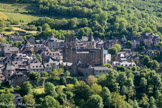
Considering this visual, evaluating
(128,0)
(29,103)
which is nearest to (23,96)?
(29,103)

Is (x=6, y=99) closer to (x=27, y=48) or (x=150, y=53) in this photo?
(x=27, y=48)

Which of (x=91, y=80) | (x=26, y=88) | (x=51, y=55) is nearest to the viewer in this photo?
(x=26, y=88)

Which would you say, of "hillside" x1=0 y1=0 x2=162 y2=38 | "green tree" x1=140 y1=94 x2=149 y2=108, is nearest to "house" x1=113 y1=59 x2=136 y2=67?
"green tree" x1=140 y1=94 x2=149 y2=108

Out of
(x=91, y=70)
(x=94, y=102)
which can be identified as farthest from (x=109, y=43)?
(x=94, y=102)

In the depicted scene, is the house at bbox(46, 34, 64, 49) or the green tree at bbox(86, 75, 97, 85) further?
the house at bbox(46, 34, 64, 49)

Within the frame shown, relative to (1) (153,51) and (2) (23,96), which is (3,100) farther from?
(1) (153,51)

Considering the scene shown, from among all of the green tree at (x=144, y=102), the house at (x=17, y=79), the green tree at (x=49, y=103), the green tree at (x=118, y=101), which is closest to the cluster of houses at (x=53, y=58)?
the house at (x=17, y=79)

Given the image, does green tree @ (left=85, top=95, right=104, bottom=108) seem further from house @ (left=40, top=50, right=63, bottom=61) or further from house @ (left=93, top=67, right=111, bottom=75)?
house @ (left=40, top=50, right=63, bottom=61)
